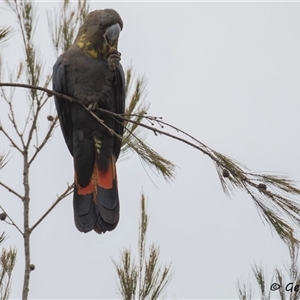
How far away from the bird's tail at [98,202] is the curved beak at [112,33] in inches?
25.4

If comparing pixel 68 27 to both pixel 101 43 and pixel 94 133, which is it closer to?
pixel 101 43

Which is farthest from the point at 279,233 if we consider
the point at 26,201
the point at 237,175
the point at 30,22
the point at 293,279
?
the point at 30,22

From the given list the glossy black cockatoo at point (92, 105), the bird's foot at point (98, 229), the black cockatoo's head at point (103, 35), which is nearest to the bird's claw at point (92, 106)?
the glossy black cockatoo at point (92, 105)

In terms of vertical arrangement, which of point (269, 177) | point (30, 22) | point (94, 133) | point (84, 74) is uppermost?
point (30, 22)

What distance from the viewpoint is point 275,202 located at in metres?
2.12

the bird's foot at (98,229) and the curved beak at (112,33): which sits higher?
the curved beak at (112,33)

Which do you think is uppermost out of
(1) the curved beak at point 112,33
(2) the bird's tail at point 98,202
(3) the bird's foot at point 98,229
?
(1) the curved beak at point 112,33

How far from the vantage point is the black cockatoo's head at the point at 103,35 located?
3.52 metres

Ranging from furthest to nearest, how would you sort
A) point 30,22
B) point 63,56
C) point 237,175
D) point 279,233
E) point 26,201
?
point 63,56
point 30,22
point 26,201
point 237,175
point 279,233

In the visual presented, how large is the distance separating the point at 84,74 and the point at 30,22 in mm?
385

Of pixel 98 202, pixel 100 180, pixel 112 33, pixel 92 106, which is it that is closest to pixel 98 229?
pixel 98 202

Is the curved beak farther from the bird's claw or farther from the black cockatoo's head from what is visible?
the bird's claw

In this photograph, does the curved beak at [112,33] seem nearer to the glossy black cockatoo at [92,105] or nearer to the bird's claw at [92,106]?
the glossy black cockatoo at [92,105]

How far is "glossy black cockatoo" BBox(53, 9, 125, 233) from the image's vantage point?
336 centimetres
